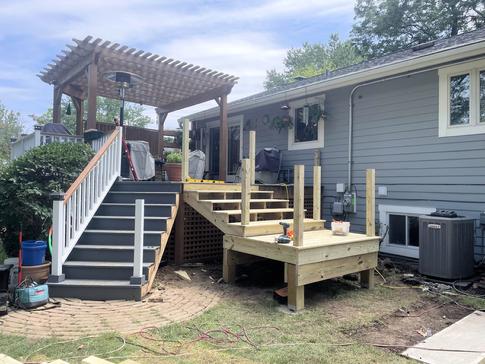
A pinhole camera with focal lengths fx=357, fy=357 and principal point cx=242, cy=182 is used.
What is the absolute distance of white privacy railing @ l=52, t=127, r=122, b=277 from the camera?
12.6ft

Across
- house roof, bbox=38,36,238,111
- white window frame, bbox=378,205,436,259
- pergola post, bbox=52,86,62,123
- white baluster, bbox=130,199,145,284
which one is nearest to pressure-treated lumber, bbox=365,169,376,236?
white window frame, bbox=378,205,436,259

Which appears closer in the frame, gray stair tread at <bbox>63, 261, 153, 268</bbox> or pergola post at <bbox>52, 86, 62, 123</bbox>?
gray stair tread at <bbox>63, 261, 153, 268</bbox>

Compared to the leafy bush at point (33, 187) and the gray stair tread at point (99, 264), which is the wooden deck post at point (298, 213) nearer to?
the gray stair tread at point (99, 264)

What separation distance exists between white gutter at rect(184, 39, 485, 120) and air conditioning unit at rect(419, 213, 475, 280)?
2.23m

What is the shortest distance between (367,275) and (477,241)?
1850mm

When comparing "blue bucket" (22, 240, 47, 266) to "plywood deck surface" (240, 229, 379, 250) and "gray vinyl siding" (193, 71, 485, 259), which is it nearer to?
"plywood deck surface" (240, 229, 379, 250)

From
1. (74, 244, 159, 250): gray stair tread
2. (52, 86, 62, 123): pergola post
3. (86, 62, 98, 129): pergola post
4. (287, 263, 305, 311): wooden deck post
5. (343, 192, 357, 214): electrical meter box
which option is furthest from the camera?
(52, 86, 62, 123): pergola post

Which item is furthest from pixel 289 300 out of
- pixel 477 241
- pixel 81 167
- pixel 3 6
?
pixel 3 6

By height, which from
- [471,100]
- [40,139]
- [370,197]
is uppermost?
[471,100]

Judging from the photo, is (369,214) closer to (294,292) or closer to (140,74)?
(294,292)

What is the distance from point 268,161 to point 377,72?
270 centimetres

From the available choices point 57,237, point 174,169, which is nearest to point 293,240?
point 57,237

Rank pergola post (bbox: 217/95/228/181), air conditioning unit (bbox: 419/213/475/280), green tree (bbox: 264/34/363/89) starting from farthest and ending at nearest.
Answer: green tree (bbox: 264/34/363/89)
pergola post (bbox: 217/95/228/181)
air conditioning unit (bbox: 419/213/475/280)

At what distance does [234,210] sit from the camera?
5098 mm
